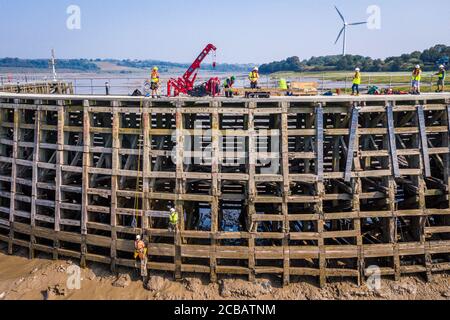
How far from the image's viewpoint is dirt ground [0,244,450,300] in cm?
1523

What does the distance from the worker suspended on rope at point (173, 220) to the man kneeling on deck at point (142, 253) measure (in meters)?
1.31

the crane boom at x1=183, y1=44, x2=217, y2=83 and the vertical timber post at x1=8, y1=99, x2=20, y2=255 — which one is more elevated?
the crane boom at x1=183, y1=44, x2=217, y2=83

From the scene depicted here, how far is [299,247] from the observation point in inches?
609

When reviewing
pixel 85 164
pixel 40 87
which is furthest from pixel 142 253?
pixel 40 87

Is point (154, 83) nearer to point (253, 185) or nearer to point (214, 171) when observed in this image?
point (214, 171)

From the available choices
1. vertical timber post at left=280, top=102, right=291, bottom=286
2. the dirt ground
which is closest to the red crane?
vertical timber post at left=280, top=102, right=291, bottom=286

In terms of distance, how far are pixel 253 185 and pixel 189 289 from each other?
515cm

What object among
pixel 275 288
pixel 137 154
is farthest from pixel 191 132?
pixel 275 288

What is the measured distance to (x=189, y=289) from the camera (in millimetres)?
15523

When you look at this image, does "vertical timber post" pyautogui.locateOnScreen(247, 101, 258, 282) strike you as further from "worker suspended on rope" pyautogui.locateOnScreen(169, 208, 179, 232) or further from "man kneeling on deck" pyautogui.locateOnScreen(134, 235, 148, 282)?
"man kneeling on deck" pyautogui.locateOnScreen(134, 235, 148, 282)

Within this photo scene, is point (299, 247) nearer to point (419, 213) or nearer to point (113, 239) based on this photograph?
point (419, 213)

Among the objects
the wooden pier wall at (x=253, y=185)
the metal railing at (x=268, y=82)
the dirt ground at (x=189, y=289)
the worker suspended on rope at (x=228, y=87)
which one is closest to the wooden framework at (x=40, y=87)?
the metal railing at (x=268, y=82)

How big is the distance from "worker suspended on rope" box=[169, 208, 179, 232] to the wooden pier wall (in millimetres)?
353
